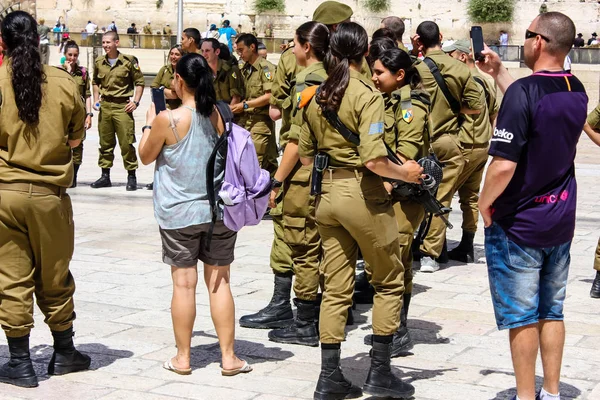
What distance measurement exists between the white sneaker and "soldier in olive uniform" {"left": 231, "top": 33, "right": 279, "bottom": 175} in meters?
2.55

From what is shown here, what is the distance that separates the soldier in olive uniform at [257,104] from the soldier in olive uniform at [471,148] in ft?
7.80

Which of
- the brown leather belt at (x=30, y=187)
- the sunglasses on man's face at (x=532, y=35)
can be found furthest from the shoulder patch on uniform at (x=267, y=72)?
the sunglasses on man's face at (x=532, y=35)

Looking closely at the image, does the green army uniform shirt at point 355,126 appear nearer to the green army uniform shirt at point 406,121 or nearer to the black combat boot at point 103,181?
the green army uniform shirt at point 406,121

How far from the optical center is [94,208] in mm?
11094

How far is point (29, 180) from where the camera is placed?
5.02 meters

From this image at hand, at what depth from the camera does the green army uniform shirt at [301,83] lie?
5.39m

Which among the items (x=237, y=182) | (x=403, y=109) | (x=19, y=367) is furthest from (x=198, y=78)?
(x=19, y=367)

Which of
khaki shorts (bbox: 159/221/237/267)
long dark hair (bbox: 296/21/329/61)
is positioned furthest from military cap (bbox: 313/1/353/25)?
khaki shorts (bbox: 159/221/237/267)

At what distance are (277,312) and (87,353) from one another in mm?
1282

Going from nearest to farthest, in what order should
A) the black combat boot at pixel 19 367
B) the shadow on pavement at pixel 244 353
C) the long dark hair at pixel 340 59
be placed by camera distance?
the long dark hair at pixel 340 59 < the black combat boot at pixel 19 367 < the shadow on pavement at pixel 244 353

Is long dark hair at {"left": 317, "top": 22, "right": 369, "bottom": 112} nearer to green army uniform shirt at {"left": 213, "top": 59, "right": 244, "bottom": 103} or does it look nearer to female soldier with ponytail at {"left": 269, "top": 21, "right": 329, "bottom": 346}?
female soldier with ponytail at {"left": 269, "top": 21, "right": 329, "bottom": 346}

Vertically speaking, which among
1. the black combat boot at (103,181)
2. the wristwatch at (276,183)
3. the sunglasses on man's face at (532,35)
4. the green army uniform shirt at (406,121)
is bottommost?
the black combat boot at (103,181)

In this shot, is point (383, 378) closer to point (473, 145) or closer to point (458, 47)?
point (473, 145)

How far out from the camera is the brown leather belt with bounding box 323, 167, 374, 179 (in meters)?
4.86
